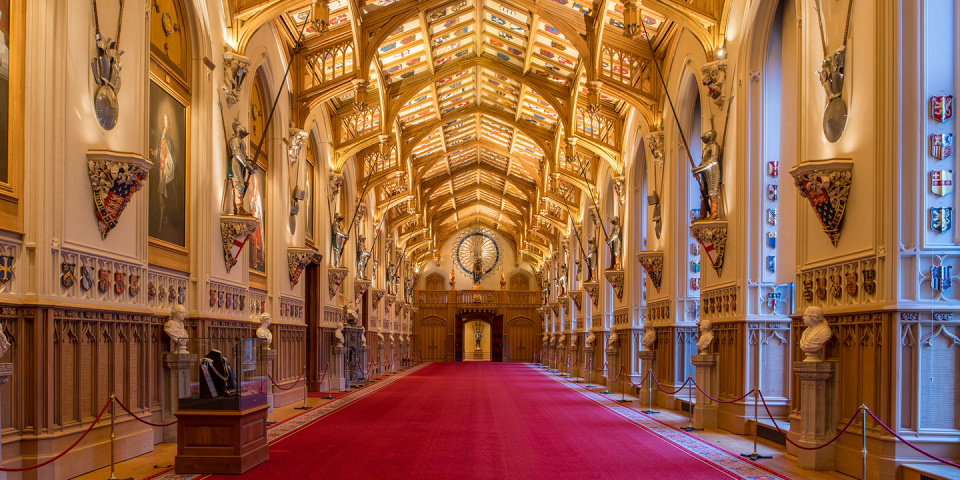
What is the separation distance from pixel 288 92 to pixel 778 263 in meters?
10.8

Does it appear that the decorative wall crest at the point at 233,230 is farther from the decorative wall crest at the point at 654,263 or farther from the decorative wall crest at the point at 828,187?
the decorative wall crest at the point at 828,187

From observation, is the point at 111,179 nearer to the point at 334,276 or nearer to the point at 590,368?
the point at 334,276

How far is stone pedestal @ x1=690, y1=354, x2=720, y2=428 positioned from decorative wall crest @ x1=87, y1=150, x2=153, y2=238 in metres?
8.97

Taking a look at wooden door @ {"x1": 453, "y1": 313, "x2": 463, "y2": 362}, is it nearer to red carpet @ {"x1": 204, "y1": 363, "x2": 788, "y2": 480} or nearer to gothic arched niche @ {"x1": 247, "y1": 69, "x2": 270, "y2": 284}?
red carpet @ {"x1": 204, "y1": 363, "x2": 788, "y2": 480}

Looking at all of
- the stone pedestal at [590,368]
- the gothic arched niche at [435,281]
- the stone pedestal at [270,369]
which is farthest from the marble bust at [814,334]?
the gothic arched niche at [435,281]

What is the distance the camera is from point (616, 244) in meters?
19.9

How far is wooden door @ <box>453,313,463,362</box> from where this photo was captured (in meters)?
46.8

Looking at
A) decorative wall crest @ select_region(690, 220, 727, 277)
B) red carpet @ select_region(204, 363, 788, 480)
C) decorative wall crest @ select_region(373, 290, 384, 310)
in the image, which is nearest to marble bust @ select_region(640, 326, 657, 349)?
red carpet @ select_region(204, 363, 788, 480)

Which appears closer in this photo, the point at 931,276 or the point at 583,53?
the point at 931,276

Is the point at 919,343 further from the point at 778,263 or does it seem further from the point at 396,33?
the point at 396,33

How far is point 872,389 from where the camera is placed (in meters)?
7.48

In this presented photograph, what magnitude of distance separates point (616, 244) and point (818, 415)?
1186 centimetres

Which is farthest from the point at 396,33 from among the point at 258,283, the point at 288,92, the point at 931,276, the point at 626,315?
the point at 931,276

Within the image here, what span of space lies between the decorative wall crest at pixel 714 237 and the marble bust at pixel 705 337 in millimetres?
858
